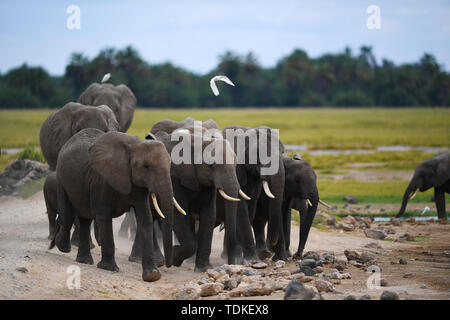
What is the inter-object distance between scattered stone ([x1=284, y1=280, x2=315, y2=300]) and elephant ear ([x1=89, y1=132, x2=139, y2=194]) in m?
2.38

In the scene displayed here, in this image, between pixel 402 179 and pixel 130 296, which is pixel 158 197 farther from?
pixel 402 179

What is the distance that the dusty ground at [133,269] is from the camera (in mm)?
8328

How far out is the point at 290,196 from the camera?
1168cm

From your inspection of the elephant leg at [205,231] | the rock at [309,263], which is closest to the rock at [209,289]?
the elephant leg at [205,231]

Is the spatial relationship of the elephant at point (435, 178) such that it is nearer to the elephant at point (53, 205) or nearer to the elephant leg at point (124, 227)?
the elephant leg at point (124, 227)

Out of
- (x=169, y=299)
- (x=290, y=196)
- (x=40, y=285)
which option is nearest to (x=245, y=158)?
(x=290, y=196)

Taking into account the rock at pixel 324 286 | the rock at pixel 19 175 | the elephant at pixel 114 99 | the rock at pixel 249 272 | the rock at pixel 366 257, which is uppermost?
the elephant at pixel 114 99

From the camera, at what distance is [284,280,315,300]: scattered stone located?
316 inches

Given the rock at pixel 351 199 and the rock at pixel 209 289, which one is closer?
the rock at pixel 209 289

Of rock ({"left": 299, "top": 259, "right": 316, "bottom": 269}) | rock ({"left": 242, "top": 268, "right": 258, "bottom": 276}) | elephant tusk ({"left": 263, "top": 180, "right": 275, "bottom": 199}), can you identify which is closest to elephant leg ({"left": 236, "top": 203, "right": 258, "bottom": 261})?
elephant tusk ({"left": 263, "top": 180, "right": 275, "bottom": 199})

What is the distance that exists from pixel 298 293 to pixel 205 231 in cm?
250

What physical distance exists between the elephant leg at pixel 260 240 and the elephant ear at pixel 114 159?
3.04m

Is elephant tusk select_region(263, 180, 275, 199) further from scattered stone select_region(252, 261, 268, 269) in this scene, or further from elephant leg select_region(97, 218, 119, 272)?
elephant leg select_region(97, 218, 119, 272)

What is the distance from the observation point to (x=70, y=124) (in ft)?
42.5
